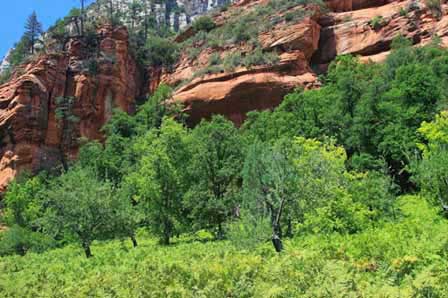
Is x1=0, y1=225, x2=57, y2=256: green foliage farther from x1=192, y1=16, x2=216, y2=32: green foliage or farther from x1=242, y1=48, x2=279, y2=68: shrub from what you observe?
x1=192, y1=16, x2=216, y2=32: green foliage

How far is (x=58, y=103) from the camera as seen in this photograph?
5306 centimetres

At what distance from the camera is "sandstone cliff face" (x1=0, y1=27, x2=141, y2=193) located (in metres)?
50.9

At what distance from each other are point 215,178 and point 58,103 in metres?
30.6

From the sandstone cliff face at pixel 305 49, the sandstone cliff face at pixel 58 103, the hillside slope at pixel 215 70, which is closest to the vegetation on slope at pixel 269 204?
the sandstone cliff face at pixel 305 49

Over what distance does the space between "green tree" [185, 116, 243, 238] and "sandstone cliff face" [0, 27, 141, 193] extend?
2730 cm

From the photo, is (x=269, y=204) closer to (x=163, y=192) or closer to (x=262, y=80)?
(x=163, y=192)

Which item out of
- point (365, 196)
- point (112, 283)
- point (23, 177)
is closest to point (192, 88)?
point (23, 177)

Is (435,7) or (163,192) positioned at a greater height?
(435,7)

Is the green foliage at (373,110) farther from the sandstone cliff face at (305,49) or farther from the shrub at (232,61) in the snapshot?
the shrub at (232,61)

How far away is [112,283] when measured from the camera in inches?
368

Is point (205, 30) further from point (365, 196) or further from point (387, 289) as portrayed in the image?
point (387, 289)

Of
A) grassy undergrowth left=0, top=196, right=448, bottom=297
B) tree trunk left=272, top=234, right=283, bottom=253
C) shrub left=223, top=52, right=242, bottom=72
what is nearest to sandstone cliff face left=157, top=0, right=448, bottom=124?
shrub left=223, top=52, right=242, bottom=72

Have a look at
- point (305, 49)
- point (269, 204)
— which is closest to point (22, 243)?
point (269, 204)

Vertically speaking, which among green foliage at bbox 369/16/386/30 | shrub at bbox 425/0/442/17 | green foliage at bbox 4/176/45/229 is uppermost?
shrub at bbox 425/0/442/17
